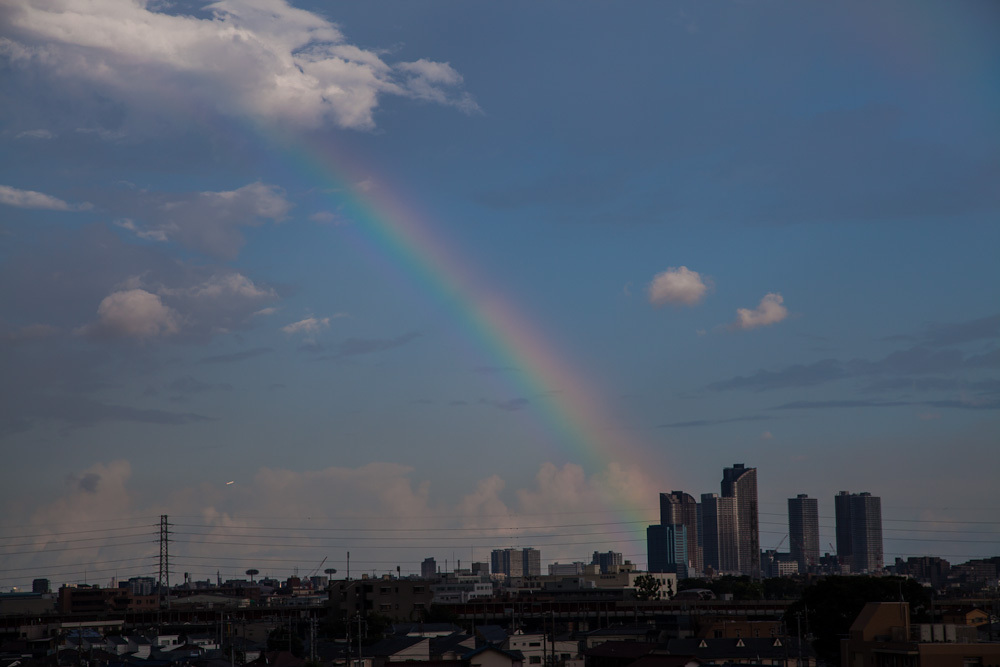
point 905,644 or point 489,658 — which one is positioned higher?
point 905,644

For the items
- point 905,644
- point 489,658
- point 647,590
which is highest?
point 905,644

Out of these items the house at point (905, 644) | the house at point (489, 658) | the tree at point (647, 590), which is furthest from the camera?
the tree at point (647, 590)

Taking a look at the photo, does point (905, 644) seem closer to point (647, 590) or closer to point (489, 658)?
point (489, 658)

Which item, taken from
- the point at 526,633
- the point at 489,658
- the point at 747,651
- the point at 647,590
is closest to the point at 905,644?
the point at 747,651

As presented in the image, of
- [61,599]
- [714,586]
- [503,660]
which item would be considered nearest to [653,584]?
[714,586]

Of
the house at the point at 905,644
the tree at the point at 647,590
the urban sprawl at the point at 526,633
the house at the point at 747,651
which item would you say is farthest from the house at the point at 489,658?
the tree at the point at 647,590

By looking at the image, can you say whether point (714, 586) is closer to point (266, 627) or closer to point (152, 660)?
point (266, 627)

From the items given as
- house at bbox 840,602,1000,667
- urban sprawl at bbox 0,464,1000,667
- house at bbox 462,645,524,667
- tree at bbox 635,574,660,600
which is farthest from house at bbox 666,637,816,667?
tree at bbox 635,574,660,600

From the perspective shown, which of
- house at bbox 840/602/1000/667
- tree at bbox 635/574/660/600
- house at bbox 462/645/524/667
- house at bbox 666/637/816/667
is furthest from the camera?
tree at bbox 635/574/660/600

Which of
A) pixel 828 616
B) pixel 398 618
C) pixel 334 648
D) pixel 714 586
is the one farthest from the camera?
pixel 714 586

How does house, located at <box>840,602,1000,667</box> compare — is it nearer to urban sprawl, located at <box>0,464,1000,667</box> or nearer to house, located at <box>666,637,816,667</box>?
urban sprawl, located at <box>0,464,1000,667</box>

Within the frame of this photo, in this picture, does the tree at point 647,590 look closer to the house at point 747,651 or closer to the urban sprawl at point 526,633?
the urban sprawl at point 526,633
